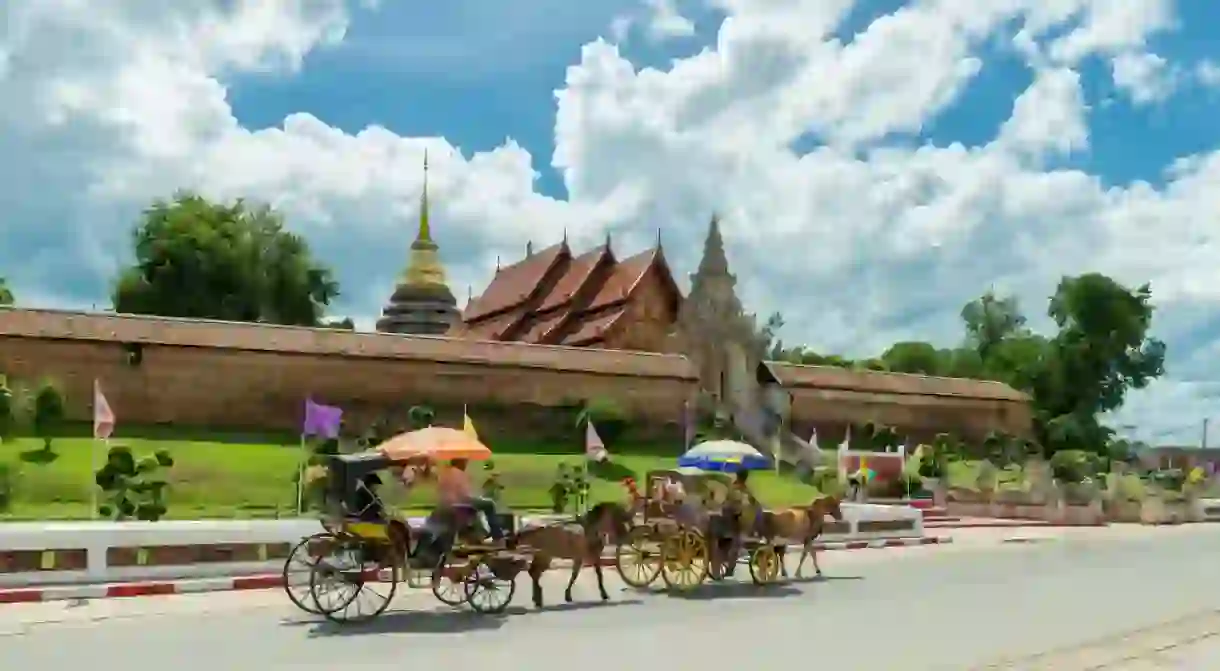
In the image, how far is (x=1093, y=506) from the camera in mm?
34188

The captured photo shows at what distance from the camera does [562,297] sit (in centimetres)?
4959

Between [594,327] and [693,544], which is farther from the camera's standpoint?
[594,327]

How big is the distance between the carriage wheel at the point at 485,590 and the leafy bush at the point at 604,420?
74.8 ft

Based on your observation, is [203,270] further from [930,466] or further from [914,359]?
[914,359]

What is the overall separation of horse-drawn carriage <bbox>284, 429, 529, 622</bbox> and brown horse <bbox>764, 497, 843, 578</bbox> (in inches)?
178

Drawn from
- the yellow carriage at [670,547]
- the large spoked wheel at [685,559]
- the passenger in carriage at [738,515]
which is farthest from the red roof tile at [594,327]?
the large spoked wheel at [685,559]

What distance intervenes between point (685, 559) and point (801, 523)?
2355 millimetres

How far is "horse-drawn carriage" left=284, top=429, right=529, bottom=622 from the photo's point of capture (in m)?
11.4

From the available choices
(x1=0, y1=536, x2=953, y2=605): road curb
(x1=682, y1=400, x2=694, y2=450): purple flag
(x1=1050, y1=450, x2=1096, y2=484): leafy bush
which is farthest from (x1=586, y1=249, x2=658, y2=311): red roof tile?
(x1=0, y1=536, x2=953, y2=605): road curb

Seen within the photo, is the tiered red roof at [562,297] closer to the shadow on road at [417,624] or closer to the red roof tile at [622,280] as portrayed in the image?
the red roof tile at [622,280]

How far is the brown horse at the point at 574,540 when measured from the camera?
12883 mm

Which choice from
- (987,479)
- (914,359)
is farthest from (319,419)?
(914,359)

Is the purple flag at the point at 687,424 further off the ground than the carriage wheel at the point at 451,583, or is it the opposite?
the purple flag at the point at 687,424

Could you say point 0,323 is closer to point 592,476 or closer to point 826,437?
point 592,476
